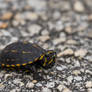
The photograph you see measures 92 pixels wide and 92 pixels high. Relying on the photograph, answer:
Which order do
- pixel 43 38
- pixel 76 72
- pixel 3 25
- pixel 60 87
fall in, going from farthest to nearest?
1. pixel 3 25
2. pixel 43 38
3. pixel 76 72
4. pixel 60 87

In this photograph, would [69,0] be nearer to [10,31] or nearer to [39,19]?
[39,19]

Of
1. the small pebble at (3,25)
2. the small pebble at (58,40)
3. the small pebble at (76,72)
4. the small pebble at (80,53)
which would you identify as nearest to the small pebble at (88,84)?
the small pebble at (76,72)

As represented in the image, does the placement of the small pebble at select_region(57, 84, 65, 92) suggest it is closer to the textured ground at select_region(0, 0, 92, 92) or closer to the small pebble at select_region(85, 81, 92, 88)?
the textured ground at select_region(0, 0, 92, 92)

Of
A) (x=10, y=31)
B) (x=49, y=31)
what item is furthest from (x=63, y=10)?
(x=10, y=31)

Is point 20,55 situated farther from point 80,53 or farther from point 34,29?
point 34,29

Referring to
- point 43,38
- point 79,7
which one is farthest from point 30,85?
point 79,7

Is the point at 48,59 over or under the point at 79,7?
under

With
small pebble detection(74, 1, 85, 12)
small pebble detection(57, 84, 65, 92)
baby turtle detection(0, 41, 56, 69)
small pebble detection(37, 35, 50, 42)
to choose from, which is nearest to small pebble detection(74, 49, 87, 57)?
baby turtle detection(0, 41, 56, 69)
